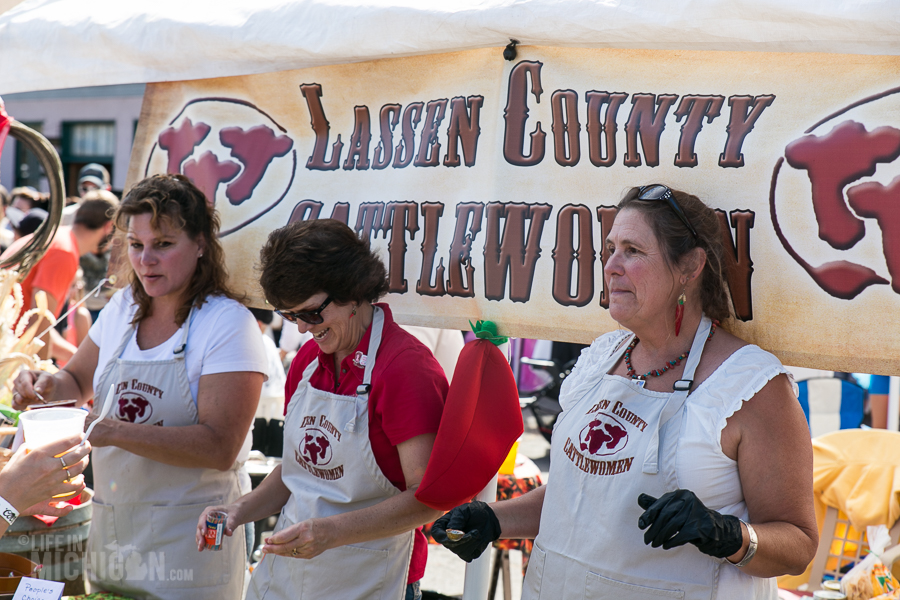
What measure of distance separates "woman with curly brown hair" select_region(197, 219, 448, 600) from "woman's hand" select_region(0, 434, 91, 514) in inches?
15.4

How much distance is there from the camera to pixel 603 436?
1.69 m

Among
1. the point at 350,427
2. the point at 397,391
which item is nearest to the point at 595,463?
the point at 397,391

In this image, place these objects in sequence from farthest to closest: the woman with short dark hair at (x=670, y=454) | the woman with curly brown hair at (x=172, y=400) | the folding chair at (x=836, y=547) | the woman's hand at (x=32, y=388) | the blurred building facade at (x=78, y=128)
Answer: the blurred building facade at (x=78, y=128), the folding chair at (x=836, y=547), the woman's hand at (x=32, y=388), the woman with curly brown hair at (x=172, y=400), the woman with short dark hair at (x=670, y=454)

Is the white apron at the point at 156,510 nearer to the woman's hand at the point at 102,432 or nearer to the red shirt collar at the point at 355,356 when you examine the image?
the woman's hand at the point at 102,432

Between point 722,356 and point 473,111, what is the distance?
0.99 metres

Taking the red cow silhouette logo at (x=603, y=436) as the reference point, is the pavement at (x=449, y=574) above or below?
below

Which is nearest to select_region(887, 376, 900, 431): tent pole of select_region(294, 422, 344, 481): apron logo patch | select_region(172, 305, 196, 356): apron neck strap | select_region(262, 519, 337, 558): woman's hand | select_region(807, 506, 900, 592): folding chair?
select_region(807, 506, 900, 592): folding chair

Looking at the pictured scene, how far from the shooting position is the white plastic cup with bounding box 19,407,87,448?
174 centimetres

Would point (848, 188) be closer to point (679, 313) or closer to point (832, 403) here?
point (679, 313)

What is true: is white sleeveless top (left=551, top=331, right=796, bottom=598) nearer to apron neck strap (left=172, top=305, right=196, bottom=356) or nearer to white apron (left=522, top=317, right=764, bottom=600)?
white apron (left=522, top=317, right=764, bottom=600)

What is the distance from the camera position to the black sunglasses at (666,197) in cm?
169

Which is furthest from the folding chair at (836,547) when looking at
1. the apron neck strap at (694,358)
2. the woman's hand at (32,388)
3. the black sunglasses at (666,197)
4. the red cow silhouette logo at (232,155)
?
the woman's hand at (32,388)

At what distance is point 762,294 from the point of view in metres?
1.76

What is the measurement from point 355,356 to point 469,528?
1.83 ft
